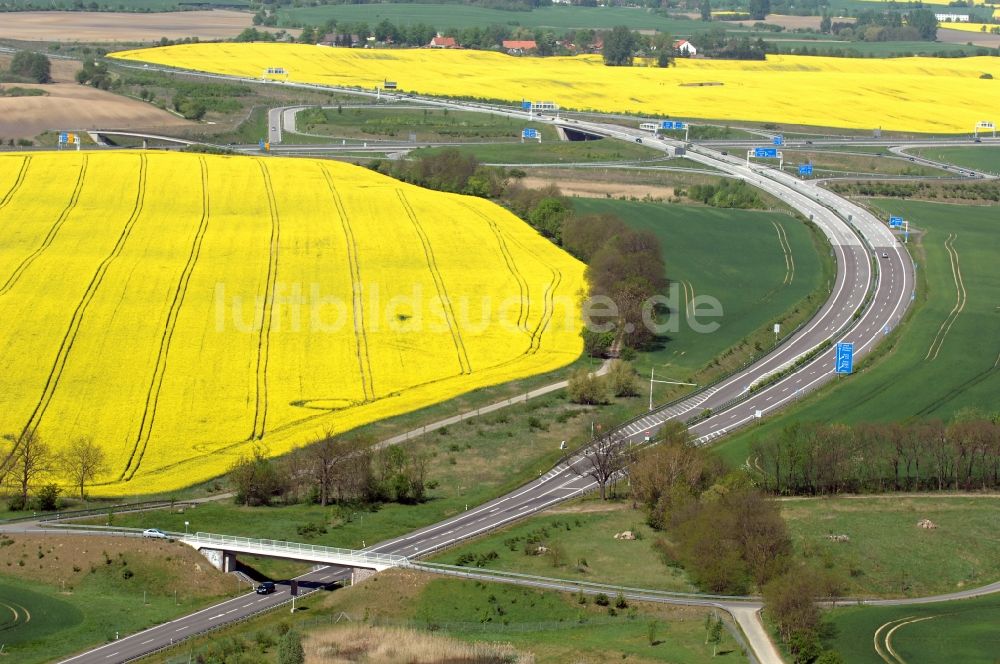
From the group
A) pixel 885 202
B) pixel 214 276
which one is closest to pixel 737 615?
pixel 214 276

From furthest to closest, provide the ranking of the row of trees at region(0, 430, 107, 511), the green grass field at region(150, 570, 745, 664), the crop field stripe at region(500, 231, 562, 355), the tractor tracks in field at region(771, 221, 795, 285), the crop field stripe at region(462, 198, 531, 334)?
the tractor tracks in field at region(771, 221, 795, 285)
the crop field stripe at region(462, 198, 531, 334)
the crop field stripe at region(500, 231, 562, 355)
the row of trees at region(0, 430, 107, 511)
the green grass field at region(150, 570, 745, 664)

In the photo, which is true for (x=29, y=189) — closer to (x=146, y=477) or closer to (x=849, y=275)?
(x=146, y=477)

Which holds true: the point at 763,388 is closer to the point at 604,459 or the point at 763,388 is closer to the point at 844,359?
the point at 844,359

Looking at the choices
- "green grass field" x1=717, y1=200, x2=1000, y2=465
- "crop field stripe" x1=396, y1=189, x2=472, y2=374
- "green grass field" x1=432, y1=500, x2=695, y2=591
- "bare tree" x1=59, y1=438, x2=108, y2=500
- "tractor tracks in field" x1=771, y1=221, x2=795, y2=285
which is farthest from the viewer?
"tractor tracks in field" x1=771, y1=221, x2=795, y2=285

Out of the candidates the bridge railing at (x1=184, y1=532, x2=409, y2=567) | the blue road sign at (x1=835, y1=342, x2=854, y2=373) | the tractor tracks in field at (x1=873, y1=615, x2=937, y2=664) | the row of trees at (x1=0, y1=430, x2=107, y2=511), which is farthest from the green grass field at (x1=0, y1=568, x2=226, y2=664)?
the blue road sign at (x1=835, y1=342, x2=854, y2=373)

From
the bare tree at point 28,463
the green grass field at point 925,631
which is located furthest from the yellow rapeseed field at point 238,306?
the green grass field at point 925,631

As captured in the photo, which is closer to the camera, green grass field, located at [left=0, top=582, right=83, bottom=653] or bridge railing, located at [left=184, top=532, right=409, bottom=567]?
green grass field, located at [left=0, top=582, right=83, bottom=653]

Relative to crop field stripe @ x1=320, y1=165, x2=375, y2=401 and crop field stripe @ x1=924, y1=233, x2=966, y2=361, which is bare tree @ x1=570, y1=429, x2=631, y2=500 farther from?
crop field stripe @ x1=924, y1=233, x2=966, y2=361
